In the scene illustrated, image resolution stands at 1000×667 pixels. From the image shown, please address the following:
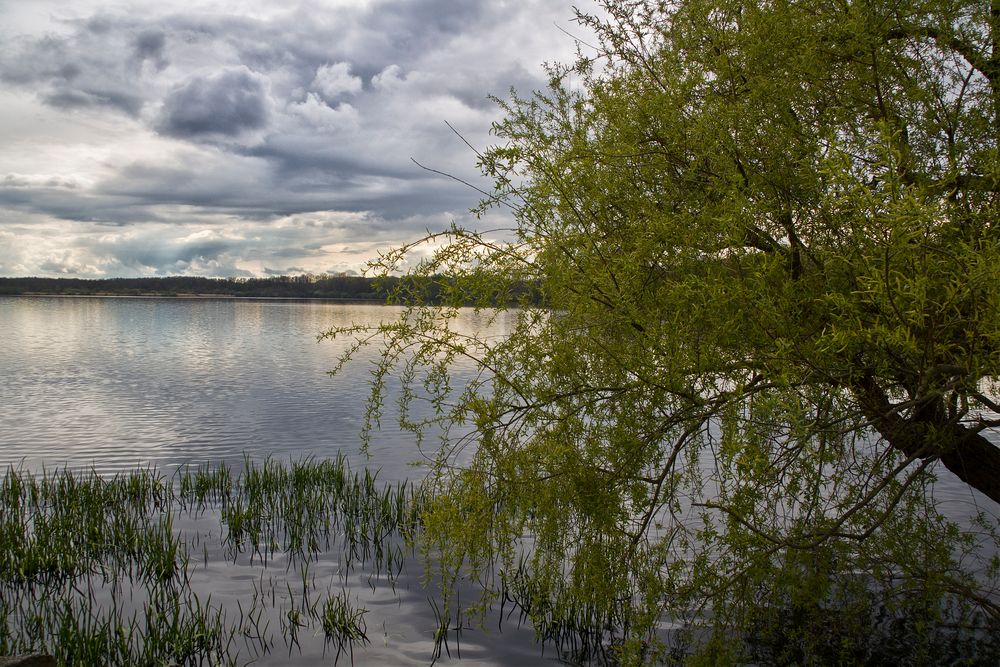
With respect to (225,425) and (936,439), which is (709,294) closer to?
(936,439)

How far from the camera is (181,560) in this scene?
9.20 metres

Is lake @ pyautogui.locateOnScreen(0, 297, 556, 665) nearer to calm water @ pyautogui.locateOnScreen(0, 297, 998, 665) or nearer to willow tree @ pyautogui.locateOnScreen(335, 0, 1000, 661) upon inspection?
calm water @ pyautogui.locateOnScreen(0, 297, 998, 665)

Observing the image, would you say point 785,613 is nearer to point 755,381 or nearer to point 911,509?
point 911,509

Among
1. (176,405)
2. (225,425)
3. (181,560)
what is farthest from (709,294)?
(176,405)

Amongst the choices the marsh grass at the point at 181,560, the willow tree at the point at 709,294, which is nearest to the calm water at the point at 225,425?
the marsh grass at the point at 181,560

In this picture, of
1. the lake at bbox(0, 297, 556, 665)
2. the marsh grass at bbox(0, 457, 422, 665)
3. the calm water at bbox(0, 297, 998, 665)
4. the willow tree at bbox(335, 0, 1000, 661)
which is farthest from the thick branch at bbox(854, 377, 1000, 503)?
the marsh grass at bbox(0, 457, 422, 665)

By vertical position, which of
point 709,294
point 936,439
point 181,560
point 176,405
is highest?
point 709,294

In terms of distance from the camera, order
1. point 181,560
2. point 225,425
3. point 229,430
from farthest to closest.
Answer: point 225,425 < point 229,430 < point 181,560

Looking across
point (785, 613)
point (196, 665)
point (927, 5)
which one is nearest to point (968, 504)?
point (785, 613)

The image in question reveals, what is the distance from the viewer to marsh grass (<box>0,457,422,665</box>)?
7.06 m

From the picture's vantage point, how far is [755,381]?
541cm

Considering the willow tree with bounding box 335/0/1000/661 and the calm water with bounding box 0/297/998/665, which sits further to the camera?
the calm water with bounding box 0/297/998/665

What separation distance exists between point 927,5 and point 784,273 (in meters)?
2.32

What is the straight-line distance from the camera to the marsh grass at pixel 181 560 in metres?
7.06
